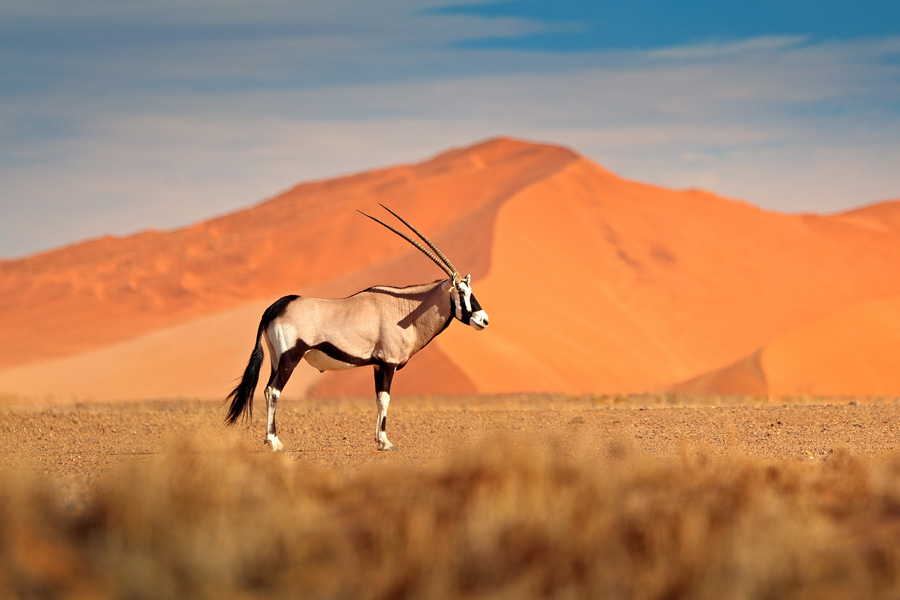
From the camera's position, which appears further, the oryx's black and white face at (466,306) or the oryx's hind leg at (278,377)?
the oryx's black and white face at (466,306)

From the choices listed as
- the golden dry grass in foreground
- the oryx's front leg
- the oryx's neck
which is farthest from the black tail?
the golden dry grass in foreground

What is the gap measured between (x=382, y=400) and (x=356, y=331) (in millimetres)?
908

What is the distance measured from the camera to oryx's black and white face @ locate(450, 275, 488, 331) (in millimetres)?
13094

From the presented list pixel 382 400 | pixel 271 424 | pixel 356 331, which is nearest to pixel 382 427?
pixel 382 400

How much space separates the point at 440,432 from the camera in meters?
15.0

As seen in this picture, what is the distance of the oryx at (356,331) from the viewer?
41.8 feet

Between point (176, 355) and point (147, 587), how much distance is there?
4103cm

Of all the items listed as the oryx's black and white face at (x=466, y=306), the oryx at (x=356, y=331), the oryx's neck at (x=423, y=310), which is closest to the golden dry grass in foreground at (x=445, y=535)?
the oryx at (x=356, y=331)

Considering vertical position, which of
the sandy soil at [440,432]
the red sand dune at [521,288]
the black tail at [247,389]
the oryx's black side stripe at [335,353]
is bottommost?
the red sand dune at [521,288]

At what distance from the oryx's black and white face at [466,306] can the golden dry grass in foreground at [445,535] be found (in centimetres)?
570

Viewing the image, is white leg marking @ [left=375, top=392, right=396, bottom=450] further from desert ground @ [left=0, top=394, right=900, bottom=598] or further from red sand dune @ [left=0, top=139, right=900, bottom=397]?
red sand dune @ [left=0, top=139, right=900, bottom=397]

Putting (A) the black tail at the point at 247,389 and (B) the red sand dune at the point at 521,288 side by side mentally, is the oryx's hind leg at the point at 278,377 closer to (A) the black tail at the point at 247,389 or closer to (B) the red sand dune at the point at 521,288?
(A) the black tail at the point at 247,389

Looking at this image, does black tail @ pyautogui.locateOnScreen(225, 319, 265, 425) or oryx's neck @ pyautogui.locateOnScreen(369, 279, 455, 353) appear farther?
oryx's neck @ pyautogui.locateOnScreen(369, 279, 455, 353)

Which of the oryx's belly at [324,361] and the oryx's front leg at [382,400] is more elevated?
the oryx's belly at [324,361]
